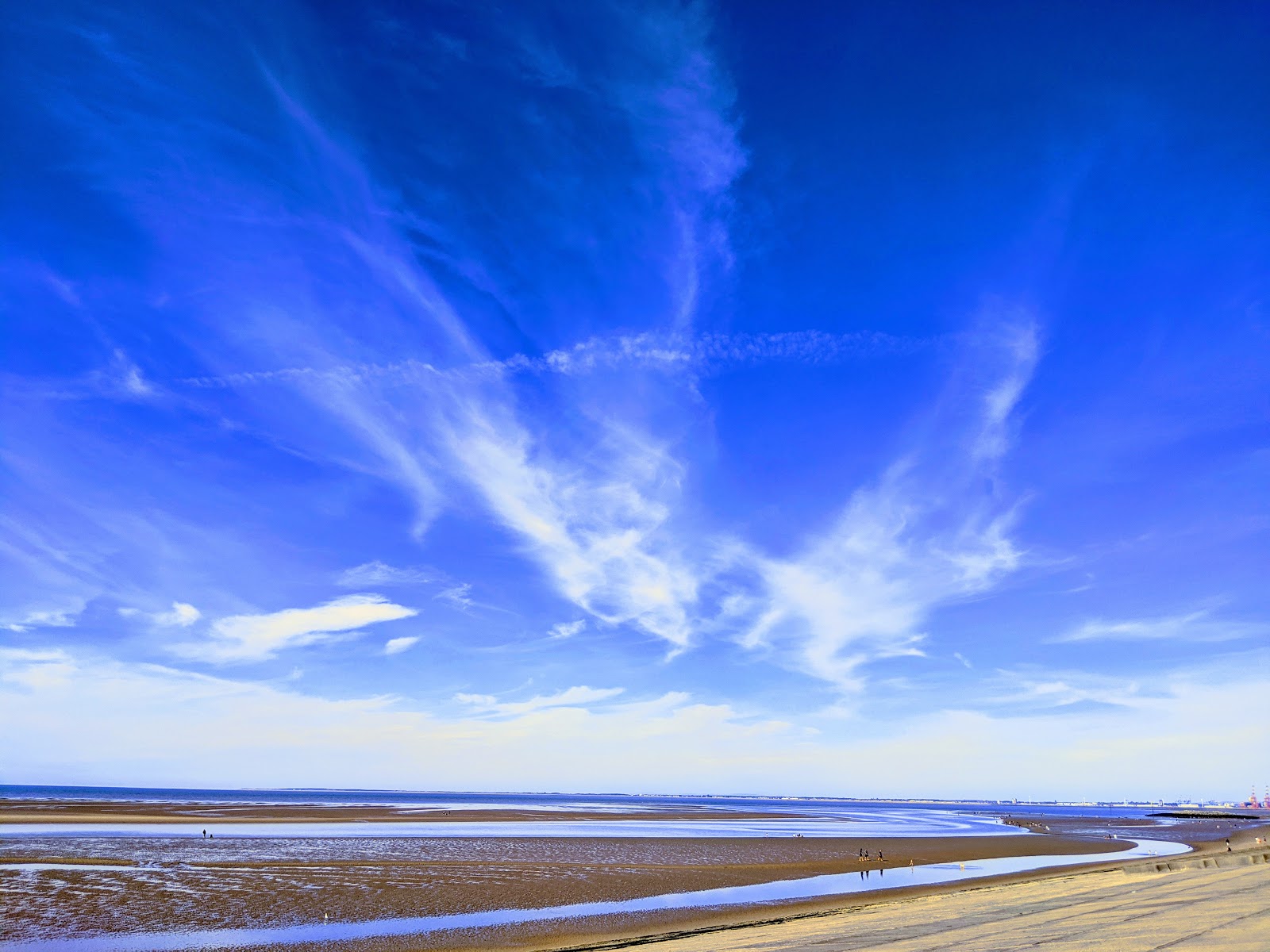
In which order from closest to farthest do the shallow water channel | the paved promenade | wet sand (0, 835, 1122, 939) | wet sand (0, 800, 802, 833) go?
the paved promenade, the shallow water channel, wet sand (0, 835, 1122, 939), wet sand (0, 800, 802, 833)

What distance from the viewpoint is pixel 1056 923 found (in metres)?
15.4

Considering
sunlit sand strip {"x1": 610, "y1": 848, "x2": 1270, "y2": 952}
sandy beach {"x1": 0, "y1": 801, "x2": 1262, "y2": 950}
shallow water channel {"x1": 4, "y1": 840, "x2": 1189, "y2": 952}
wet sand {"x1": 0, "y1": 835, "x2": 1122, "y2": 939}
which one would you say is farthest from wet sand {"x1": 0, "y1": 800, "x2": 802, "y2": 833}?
sunlit sand strip {"x1": 610, "y1": 848, "x2": 1270, "y2": 952}

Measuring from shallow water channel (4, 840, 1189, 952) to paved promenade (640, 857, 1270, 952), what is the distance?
26.3 feet

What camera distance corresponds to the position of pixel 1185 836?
79875mm

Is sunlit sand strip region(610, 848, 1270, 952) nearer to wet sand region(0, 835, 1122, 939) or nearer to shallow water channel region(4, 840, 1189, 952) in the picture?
shallow water channel region(4, 840, 1189, 952)

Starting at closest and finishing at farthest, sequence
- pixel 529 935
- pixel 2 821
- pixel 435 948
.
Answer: pixel 435 948, pixel 529 935, pixel 2 821

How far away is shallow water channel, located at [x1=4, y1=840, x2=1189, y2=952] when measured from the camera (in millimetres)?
21922

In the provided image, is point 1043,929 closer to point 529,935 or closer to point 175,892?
point 529,935

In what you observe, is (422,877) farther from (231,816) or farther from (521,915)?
(231,816)

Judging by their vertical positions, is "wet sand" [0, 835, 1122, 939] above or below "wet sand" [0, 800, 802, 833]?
below

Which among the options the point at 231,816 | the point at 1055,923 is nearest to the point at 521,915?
the point at 1055,923

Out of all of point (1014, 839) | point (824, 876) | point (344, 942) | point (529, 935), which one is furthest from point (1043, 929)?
point (1014, 839)

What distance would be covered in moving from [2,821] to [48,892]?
53644 millimetres

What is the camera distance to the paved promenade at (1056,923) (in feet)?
39.9
